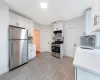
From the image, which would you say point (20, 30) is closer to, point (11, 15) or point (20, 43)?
point (20, 43)

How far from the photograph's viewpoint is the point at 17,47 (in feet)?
11.1

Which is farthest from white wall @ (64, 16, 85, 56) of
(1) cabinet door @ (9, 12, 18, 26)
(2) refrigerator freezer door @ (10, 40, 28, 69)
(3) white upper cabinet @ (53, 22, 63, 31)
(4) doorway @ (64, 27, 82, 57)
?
(1) cabinet door @ (9, 12, 18, 26)

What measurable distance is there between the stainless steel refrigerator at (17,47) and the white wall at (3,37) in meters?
0.14

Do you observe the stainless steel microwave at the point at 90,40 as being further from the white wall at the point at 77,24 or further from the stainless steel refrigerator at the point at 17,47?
the stainless steel refrigerator at the point at 17,47

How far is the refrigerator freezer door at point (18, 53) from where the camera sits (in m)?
3.13

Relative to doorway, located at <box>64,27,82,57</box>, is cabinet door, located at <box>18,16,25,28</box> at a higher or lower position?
higher

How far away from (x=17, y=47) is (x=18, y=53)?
0.28 meters

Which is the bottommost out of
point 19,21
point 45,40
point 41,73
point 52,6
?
point 41,73

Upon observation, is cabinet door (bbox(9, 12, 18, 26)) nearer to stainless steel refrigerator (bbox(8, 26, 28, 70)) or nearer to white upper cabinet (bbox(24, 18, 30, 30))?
stainless steel refrigerator (bbox(8, 26, 28, 70))

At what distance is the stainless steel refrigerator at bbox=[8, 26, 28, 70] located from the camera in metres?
3.09

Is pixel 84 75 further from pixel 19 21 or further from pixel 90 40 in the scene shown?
pixel 19 21

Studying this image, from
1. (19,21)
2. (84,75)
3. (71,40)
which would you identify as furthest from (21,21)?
(84,75)

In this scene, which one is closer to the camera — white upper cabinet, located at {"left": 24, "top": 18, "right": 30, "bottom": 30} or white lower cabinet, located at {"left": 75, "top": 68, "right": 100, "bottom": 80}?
white lower cabinet, located at {"left": 75, "top": 68, "right": 100, "bottom": 80}

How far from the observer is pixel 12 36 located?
3.13m
